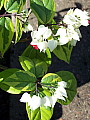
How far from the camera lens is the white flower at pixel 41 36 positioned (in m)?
0.87

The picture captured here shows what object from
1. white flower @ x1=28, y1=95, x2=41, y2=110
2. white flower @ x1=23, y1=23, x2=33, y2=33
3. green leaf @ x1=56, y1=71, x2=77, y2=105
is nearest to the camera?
white flower @ x1=28, y1=95, x2=41, y2=110

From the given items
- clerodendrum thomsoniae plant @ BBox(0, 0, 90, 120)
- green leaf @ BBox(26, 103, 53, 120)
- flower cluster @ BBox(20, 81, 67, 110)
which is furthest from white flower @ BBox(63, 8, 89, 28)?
green leaf @ BBox(26, 103, 53, 120)

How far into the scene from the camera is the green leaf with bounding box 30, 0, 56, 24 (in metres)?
1.03

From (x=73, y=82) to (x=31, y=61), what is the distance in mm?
254

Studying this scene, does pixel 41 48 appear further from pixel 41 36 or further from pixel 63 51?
pixel 63 51

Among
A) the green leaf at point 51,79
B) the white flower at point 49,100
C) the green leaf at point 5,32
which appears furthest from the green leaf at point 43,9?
the white flower at point 49,100

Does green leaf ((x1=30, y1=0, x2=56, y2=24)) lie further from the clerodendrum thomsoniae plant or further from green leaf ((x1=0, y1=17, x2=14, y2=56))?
green leaf ((x1=0, y1=17, x2=14, y2=56))

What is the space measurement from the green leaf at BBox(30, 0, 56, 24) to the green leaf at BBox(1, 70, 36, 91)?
275mm

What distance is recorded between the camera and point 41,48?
896 mm

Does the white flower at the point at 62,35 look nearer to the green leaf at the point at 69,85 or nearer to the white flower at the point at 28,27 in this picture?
the white flower at the point at 28,27

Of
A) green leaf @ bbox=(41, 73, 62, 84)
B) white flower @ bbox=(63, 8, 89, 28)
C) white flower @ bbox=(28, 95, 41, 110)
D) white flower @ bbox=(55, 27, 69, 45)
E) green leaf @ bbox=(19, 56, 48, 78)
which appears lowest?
white flower @ bbox=(28, 95, 41, 110)

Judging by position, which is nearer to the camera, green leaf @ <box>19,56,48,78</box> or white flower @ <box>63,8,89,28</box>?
white flower @ <box>63,8,89,28</box>

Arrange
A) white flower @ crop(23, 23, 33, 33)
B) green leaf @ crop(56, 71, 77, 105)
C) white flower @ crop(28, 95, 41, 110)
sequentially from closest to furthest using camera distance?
white flower @ crop(28, 95, 41, 110), white flower @ crop(23, 23, 33, 33), green leaf @ crop(56, 71, 77, 105)

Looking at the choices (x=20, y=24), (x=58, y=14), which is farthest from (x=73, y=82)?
(x=58, y=14)
